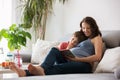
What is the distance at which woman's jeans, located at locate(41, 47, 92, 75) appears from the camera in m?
2.60

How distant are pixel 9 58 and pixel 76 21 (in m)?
1.55

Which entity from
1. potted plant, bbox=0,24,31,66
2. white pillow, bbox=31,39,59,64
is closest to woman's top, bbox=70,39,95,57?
white pillow, bbox=31,39,59,64

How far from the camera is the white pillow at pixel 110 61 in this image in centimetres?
258

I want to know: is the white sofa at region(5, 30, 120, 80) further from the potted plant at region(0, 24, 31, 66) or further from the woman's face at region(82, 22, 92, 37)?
the potted plant at region(0, 24, 31, 66)

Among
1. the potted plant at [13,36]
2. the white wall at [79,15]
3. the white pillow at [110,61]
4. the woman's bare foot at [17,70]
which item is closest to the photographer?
the woman's bare foot at [17,70]

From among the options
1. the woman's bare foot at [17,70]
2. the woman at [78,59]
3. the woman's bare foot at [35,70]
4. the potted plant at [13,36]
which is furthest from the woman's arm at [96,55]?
the potted plant at [13,36]

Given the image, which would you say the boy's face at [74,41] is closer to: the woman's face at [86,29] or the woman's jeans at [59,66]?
the woman's face at [86,29]

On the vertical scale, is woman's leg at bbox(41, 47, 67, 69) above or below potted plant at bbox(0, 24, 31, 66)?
below

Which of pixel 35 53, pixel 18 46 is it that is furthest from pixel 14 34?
pixel 35 53

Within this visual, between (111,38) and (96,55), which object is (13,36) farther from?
(111,38)

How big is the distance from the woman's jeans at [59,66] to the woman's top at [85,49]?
0.60 ft

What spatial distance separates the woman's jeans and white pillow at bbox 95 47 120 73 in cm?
15

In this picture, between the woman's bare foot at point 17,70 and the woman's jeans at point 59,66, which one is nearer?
the woman's bare foot at point 17,70

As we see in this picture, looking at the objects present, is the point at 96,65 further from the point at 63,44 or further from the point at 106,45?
the point at 63,44
